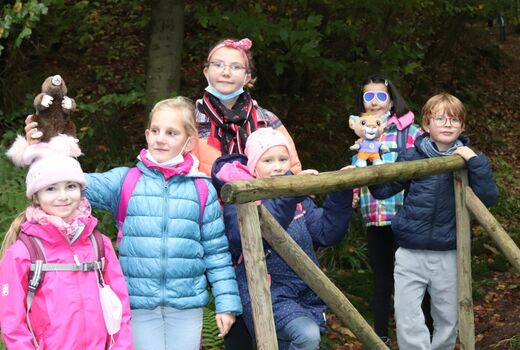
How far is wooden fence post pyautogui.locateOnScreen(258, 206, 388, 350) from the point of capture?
3.77 metres

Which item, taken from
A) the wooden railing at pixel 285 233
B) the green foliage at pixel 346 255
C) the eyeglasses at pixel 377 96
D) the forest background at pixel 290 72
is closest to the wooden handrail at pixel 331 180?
the wooden railing at pixel 285 233

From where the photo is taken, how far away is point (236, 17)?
270 inches

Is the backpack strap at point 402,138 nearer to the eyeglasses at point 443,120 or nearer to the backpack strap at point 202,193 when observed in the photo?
the eyeglasses at point 443,120

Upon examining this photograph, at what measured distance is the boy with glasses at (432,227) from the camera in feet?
16.0

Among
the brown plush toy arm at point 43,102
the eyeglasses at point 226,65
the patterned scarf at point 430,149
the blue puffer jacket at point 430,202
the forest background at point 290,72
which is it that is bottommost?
the blue puffer jacket at point 430,202

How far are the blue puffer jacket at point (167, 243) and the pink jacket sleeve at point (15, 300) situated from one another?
0.57 meters

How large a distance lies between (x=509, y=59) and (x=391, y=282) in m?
13.9

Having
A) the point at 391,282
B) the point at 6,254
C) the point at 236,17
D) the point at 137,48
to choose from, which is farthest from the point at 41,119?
the point at 137,48

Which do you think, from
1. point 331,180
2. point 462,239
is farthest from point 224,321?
point 462,239

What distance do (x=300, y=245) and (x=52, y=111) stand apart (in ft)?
4.65

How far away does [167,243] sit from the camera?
3697 mm

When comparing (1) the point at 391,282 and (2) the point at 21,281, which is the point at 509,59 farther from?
(2) the point at 21,281

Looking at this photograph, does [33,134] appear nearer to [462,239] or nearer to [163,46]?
[462,239]

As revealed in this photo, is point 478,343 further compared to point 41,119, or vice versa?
point 478,343
